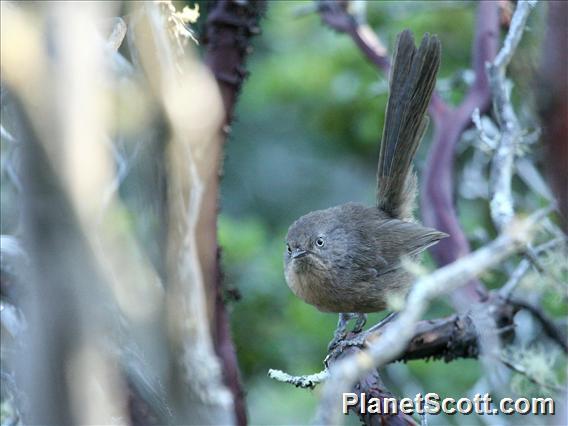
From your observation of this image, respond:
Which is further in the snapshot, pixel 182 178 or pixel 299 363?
pixel 299 363

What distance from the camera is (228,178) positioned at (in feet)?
19.1

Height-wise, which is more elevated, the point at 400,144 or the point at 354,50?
the point at 400,144

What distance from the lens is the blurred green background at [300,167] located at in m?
4.33

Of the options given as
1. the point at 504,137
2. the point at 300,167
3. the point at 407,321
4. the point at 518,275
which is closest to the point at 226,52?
the point at 504,137

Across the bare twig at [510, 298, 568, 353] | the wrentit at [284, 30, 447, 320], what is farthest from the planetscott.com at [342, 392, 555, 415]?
the wrentit at [284, 30, 447, 320]

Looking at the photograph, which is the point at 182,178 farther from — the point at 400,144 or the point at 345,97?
the point at 345,97

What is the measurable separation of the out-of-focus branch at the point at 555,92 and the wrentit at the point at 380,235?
71.6 inches

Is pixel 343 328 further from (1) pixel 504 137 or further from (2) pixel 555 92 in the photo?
(2) pixel 555 92

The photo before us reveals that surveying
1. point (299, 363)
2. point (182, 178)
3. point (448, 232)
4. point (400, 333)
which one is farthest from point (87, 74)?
point (299, 363)

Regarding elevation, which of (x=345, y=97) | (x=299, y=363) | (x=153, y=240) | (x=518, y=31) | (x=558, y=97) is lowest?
(x=299, y=363)

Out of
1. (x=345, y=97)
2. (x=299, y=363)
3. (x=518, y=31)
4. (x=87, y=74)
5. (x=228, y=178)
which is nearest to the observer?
(x=87, y=74)

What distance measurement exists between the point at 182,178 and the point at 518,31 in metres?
1.23

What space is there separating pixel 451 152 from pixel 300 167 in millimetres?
2514

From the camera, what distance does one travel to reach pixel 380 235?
3.24m
